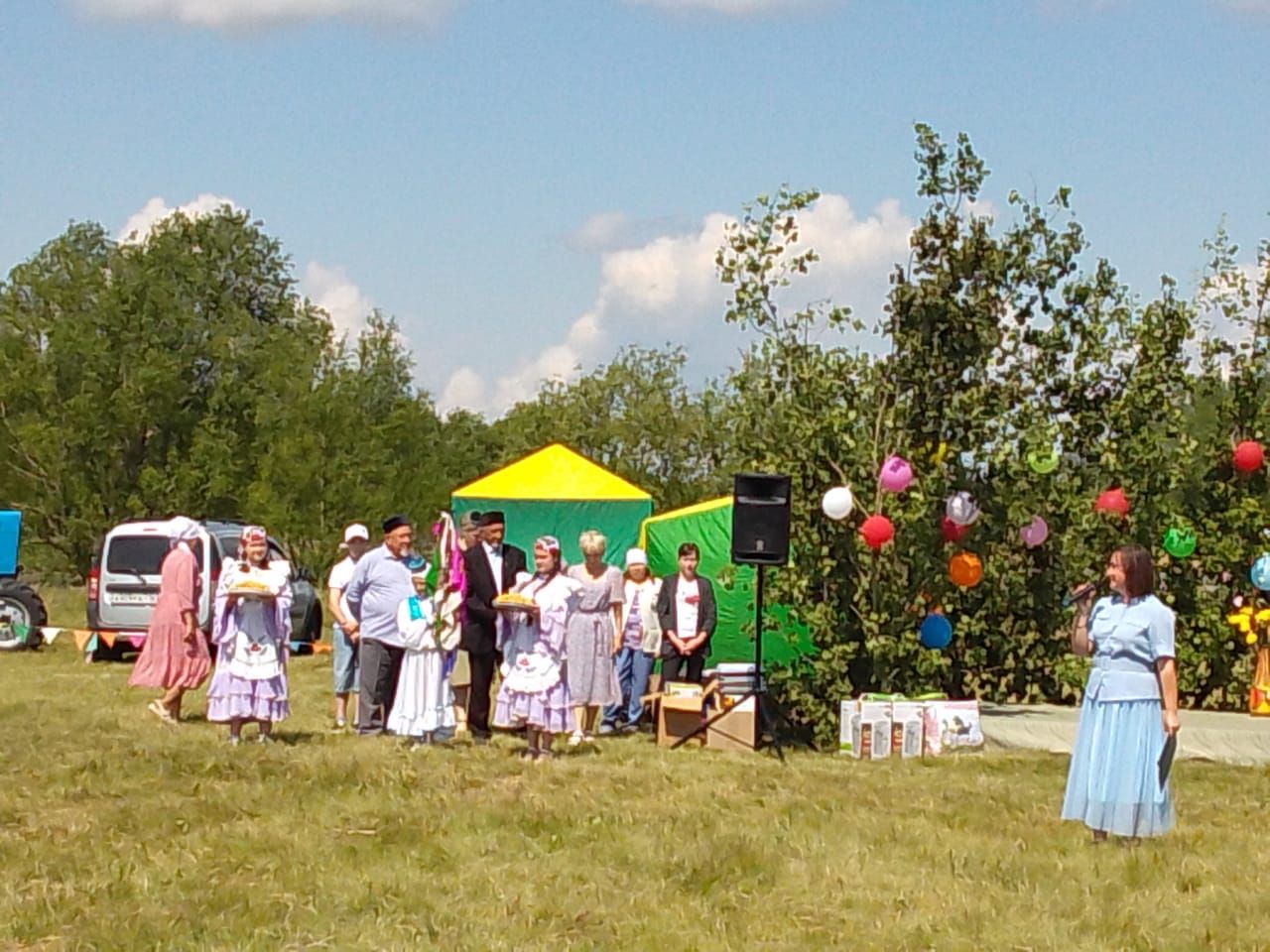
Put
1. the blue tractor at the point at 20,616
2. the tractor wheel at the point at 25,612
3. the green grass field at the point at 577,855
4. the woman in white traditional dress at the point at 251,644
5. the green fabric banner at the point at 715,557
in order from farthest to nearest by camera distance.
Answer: the tractor wheel at the point at 25,612 < the blue tractor at the point at 20,616 < the green fabric banner at the point at 715,557 < the woman in white traditional dress at the point at 251,644 < the green grass field at the point at 577,855

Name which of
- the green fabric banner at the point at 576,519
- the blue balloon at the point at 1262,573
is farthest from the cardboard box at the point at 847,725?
the green fabric banner at the point at 576,519

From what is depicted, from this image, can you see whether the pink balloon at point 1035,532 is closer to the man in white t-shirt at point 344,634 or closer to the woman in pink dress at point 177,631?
the man in white t-shirt at point 344,634

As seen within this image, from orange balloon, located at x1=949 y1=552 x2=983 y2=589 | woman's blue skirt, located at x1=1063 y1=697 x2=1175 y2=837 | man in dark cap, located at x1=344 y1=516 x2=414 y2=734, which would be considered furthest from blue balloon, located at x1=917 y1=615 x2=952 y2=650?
woman's blue skirt, located at x1=1063 y1=697 x2=1175 y2=837

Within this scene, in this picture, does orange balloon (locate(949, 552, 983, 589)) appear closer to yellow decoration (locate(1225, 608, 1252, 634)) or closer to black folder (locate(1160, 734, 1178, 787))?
yellow decoration (locate(1225, 608, 1252, 634))

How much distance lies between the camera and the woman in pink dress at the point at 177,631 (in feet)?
47.9

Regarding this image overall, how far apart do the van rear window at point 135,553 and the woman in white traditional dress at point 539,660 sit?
11944 mm

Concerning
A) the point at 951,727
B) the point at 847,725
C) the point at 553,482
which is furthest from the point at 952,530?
the point at 553,482

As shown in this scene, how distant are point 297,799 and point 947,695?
702 cm

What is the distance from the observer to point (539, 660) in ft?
41.5

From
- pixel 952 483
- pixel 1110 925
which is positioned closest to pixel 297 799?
pixel 1110 925

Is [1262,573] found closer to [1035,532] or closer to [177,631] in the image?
[1035,532]

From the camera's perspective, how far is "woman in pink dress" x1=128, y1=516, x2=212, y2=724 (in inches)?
574

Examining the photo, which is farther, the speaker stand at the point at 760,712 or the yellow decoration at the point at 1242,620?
the yellow decoration at the point at 1242,620

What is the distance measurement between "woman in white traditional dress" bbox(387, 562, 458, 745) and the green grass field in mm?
296
